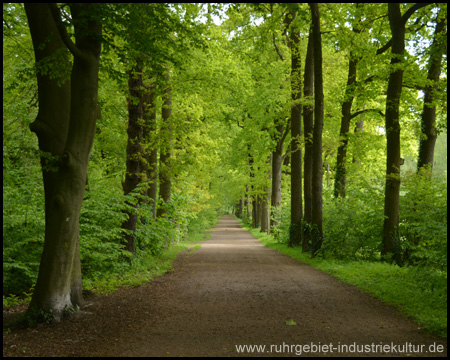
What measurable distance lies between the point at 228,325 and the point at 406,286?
4948 mm

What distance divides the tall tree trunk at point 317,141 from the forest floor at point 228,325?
18.1 feet

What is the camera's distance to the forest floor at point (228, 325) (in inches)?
230

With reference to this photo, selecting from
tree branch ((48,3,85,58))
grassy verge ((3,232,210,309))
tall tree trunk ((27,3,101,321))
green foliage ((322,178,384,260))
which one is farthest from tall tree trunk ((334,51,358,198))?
tree branch ((48,3,85,58))

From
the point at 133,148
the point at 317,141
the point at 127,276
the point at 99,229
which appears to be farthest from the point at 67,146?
the point at 317,141

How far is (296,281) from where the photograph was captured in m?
11.7

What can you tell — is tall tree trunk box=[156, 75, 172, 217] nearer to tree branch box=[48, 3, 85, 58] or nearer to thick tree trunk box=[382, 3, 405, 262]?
tree branch box=[48, 3, 85, 58]

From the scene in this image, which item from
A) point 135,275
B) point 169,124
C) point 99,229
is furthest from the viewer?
point 169,124

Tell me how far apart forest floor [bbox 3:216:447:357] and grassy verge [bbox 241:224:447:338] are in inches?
12.0

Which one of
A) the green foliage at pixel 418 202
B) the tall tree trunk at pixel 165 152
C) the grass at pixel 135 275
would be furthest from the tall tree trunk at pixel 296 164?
the grass at pixel 135 275

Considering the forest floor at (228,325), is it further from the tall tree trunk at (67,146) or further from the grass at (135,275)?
the tall tree trunk at (67,146)

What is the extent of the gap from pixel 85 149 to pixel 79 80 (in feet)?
4.04

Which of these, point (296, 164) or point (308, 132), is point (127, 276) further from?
point (296, 164)

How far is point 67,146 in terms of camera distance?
7.47 meters

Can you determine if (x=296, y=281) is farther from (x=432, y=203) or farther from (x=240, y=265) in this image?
(x=432, y=203)
